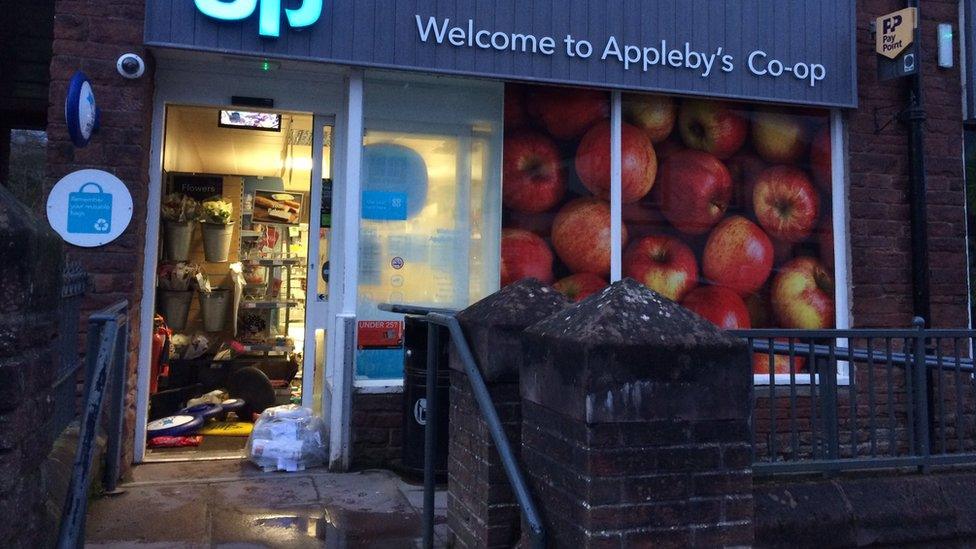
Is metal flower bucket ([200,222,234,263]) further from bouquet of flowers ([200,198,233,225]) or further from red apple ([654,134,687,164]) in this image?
red apple ([654,134,687,164])

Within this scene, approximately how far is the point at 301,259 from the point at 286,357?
1.17m

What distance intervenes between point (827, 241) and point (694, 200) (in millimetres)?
1349

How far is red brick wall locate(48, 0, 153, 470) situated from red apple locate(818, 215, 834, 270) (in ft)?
19.0

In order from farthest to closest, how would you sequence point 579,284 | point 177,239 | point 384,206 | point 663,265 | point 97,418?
point 177,239
point 663,265
point 579,284
point 384,206
point 97,418

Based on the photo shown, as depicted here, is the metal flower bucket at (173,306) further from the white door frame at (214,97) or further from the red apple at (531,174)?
the red apple at (531,174)

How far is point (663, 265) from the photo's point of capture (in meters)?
6.69

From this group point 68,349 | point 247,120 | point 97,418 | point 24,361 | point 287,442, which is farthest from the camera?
point 247,120

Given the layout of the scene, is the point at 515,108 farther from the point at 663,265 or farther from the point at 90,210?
the point at 90,210

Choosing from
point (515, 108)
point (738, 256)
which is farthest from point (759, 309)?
point (515, 108)

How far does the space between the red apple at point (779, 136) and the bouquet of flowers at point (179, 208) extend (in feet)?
18.8

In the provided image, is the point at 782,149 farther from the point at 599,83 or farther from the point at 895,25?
the point at 599,83

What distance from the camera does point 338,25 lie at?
5.74 m

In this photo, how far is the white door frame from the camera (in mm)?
5812

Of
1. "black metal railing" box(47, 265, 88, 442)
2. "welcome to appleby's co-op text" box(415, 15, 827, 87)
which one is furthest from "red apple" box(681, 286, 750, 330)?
"black metal railing" box(47, 265, 88, 442)
